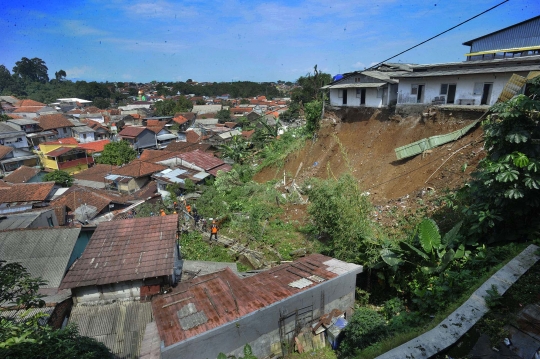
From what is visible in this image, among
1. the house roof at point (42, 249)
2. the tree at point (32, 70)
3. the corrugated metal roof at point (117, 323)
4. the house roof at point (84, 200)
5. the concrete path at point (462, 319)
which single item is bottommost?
the house roof at point (84, 200)

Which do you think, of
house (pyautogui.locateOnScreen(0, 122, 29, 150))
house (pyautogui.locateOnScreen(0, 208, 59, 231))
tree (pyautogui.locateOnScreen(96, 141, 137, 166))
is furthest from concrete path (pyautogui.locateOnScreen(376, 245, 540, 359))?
house (pyautogui.locateOnScreen(0, 122, 29, 150))

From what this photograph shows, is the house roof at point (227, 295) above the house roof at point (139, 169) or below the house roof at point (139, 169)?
above

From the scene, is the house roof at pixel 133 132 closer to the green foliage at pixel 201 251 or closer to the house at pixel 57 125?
the house at pixel 57 125

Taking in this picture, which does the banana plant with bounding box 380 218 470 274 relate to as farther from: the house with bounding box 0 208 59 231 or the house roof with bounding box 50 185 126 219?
the house roof with bounding box 50 185 126 219

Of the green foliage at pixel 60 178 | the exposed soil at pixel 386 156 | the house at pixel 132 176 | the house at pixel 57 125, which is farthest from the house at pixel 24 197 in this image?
the house at pixel 57 125

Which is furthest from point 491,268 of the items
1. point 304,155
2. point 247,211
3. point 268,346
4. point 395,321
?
point 304,155

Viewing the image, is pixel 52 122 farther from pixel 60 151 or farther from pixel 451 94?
pixel 451 94
